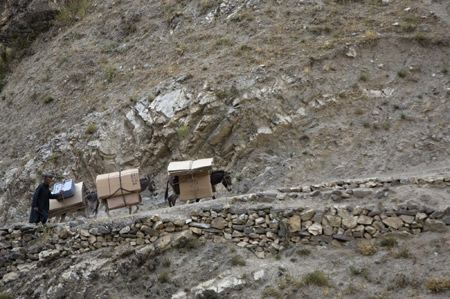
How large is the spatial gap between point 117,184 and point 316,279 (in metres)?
6.67

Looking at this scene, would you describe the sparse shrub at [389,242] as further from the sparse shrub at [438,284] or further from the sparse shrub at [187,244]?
the sparse shrub at [187,244]

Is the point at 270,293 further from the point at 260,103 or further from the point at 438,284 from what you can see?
the point at 260,103

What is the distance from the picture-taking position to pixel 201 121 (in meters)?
16.3

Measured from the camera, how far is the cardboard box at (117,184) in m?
12.8

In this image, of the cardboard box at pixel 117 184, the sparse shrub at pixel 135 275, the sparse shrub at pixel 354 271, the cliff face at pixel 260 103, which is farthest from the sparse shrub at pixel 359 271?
the cardboard box at pixel 117 184

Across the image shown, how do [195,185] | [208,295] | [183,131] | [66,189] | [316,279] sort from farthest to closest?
[183,131]
[195,185]
[66,189]
[208,295]
[316,279]

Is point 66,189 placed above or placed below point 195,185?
above

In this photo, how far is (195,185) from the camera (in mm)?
13078

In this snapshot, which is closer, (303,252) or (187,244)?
(303,252)

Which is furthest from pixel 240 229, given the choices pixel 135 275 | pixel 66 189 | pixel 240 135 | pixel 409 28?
pixel 409 28

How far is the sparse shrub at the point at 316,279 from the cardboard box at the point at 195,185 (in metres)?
5.08

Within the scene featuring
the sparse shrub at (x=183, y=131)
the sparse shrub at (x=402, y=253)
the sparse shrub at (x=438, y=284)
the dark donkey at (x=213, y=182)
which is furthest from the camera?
the sparse shrub at (x=183, y=131)

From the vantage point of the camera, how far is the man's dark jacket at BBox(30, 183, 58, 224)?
475 inches

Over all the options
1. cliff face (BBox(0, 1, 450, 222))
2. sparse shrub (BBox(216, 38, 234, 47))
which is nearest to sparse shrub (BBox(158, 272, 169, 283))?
cliff face (BBox(0, 1, 450, 222))
